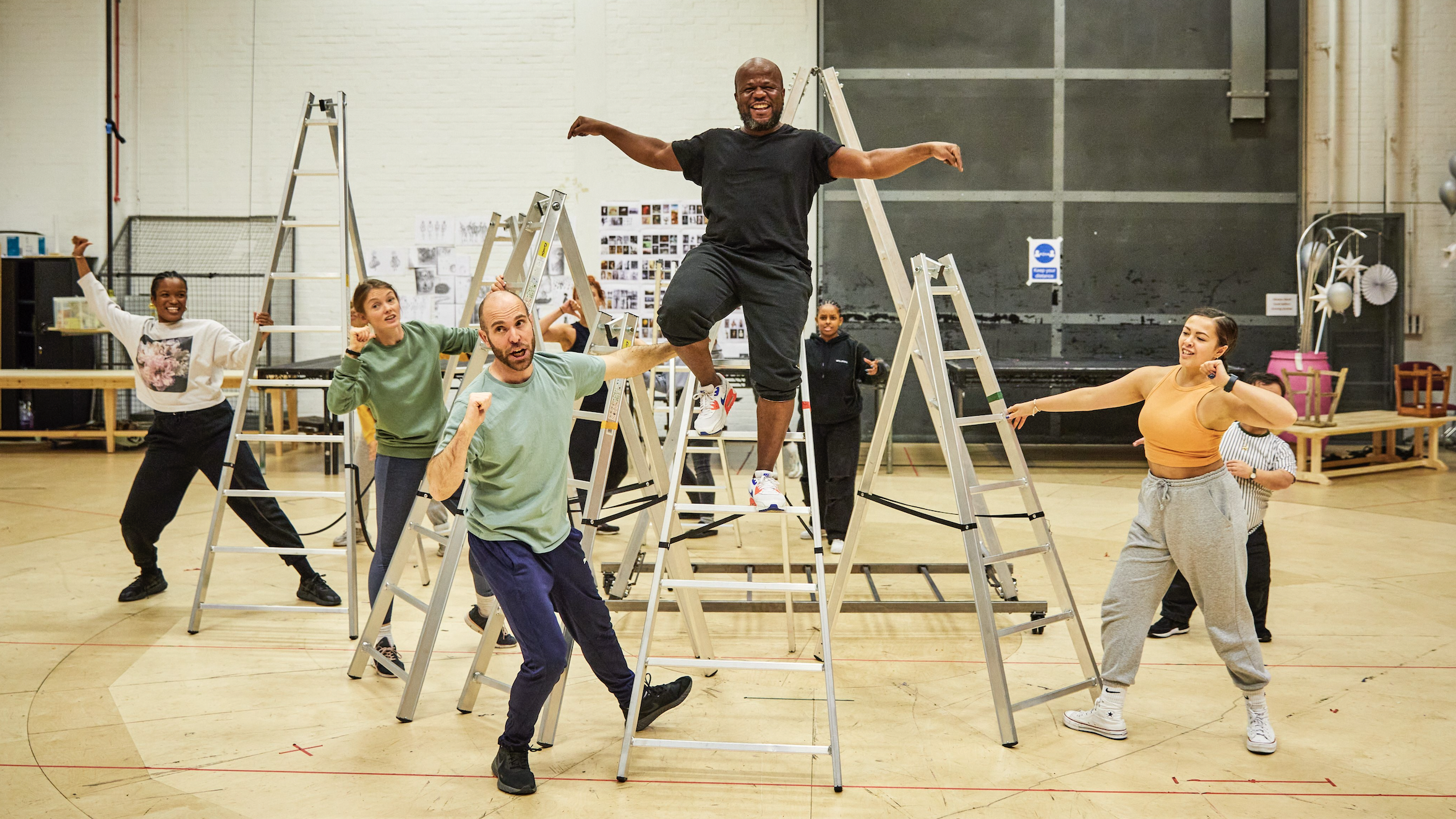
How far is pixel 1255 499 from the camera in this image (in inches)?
154

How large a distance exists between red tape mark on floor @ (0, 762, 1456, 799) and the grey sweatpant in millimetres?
413

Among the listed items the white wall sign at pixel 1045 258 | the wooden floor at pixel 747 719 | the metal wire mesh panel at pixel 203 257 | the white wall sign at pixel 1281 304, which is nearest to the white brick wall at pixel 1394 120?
the white wall sign at pixel 1281 304

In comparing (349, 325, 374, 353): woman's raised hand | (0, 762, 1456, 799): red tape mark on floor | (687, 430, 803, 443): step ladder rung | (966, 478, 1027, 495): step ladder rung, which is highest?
(349, 325, 374, 353): woman's raised hand

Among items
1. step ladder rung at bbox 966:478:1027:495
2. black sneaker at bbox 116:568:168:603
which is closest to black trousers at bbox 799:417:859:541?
step ladder rung at bbox 966:478:1027:495

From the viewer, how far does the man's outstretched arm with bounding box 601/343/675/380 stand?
3061 mm

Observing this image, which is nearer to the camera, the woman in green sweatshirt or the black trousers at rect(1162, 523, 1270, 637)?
the woman in green sweatshirt

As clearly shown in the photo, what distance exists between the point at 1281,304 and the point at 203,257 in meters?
11.2

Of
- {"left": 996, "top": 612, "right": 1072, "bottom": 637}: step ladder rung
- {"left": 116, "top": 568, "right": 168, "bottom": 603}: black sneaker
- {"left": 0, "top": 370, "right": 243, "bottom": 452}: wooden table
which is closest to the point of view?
{"left": 996, "top": 612, "right": 1072, "bottom": 637}: step ladder rung

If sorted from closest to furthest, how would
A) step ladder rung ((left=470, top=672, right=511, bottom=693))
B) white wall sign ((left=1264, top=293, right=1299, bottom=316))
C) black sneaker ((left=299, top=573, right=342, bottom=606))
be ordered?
step ladder rung ((left=470, top=672, right=511, bottom=693))
black sneaker ((left=299, top=573, right=342, bottom=606))
white wall sign ((left=1264, top=293, right=1299, bottom=316))

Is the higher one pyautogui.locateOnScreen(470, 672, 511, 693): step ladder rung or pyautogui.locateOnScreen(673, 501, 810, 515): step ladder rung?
pyautogui.locateOnScreen(673, 501, 810, 515): step ladder rung

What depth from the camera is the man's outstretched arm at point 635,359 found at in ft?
10.0

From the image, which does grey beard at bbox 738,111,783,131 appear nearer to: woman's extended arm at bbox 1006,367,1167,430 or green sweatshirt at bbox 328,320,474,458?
woman's extended arm at bbox 1006,367,1167,430

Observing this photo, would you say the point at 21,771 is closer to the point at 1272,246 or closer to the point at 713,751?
the point at 713,751

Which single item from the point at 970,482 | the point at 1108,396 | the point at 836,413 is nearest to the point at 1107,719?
the point at 970,482
